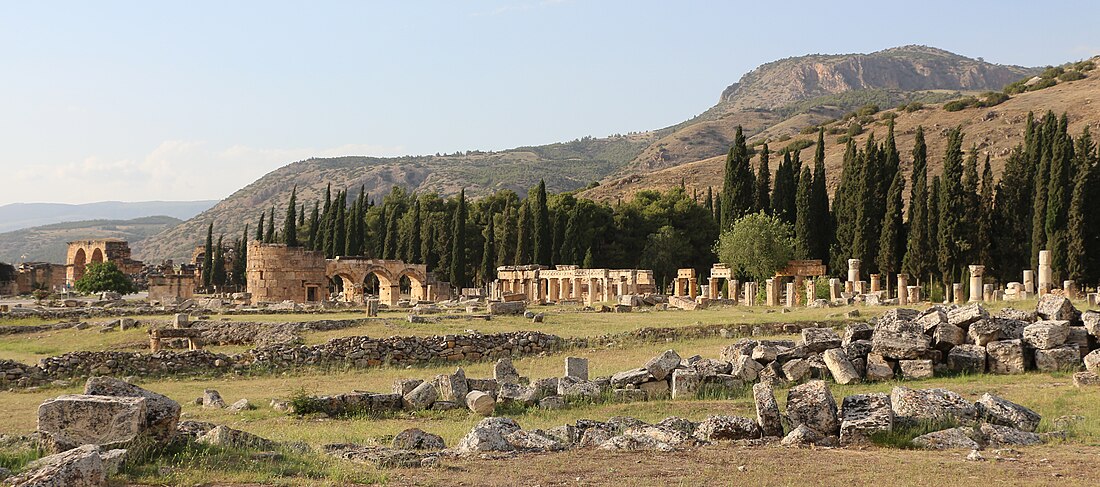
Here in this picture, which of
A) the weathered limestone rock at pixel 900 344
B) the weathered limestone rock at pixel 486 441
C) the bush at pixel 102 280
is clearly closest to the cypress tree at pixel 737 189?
the bush at pixel 102 280

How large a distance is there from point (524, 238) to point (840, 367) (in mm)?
48292

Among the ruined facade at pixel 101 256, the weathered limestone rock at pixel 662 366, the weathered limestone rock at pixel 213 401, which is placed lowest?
the weathered limestone rock at pixel 213 401

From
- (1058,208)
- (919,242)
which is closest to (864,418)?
(1058,208)

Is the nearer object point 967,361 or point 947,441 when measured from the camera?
point 947,441

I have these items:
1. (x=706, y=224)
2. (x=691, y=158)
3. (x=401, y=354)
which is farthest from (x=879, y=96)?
(x=401, y=354)

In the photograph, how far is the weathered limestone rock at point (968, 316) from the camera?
54.3 feet

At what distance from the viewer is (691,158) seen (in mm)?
169375

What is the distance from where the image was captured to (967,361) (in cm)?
1586

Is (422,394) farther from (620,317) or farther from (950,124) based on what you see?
(950,124)

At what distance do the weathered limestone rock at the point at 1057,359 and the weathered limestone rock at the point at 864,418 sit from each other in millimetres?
6489

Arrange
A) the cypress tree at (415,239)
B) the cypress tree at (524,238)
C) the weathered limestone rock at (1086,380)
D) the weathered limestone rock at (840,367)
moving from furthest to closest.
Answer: the cypress tree at (415,239) → the cypress tree at (524,238) → the weathered limestone rock at (840,367) → the weathered limestone rock at (1086,380)

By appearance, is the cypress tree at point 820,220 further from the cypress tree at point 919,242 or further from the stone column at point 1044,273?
the stone column at point 1044,273

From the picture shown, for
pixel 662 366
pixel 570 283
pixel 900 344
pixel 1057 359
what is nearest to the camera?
pixel 662 366

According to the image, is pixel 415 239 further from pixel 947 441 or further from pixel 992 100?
pixel 992 100
